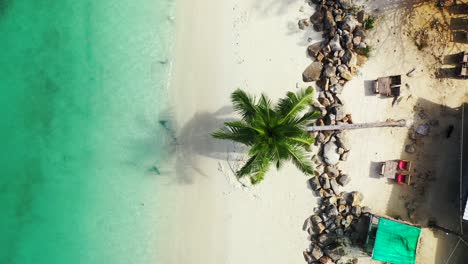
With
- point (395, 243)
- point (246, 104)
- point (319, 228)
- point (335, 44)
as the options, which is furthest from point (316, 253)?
point (335, 44)

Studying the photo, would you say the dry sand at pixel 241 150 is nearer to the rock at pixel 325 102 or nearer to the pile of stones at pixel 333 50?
the pile of stones at pixel 333 50

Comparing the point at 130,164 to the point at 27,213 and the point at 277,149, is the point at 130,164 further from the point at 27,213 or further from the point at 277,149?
the point at 277,149

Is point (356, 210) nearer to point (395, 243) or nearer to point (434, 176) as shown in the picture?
point (395, 243)

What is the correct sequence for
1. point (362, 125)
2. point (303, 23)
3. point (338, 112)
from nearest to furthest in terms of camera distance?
point (362, 125) < point (338, 112) < point (303, 23)

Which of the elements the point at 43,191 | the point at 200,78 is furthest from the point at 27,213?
the point at 200,78

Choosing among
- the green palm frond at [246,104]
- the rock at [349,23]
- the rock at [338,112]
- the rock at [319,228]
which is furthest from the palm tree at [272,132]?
the rock at [349,23]

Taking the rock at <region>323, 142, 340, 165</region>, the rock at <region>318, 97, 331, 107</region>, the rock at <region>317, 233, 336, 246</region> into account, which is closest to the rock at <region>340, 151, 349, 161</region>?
the rock at <region>323, 142, 340, 165</region>
